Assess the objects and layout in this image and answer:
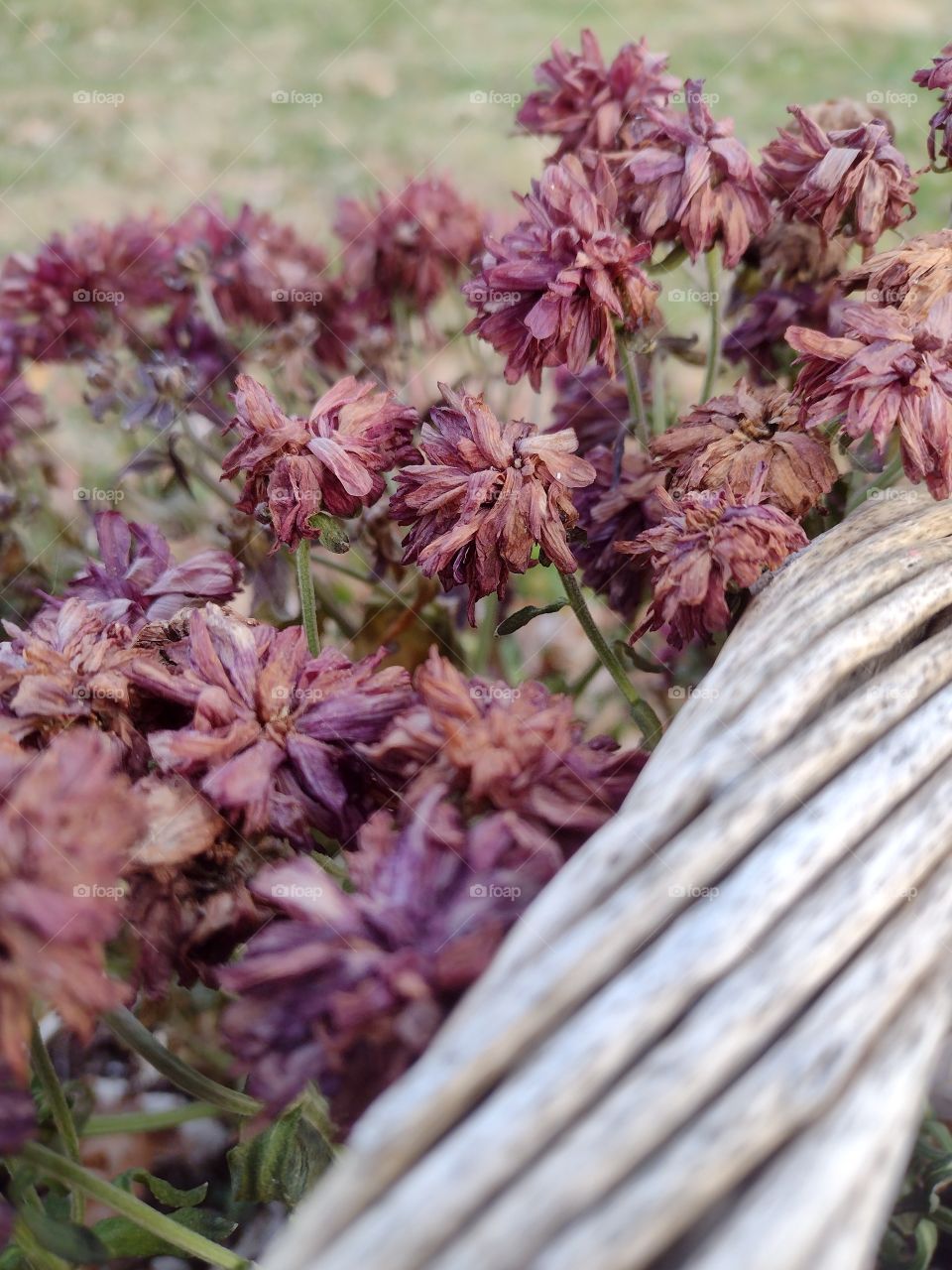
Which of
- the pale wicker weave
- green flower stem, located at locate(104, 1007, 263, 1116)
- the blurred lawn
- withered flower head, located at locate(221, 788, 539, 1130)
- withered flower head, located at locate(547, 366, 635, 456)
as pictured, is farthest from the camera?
the blurred lawn

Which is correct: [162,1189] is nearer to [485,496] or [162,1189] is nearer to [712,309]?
[485,496]

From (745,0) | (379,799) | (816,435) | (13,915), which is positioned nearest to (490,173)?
(745,0)

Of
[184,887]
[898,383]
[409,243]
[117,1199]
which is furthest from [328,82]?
[117,1199]

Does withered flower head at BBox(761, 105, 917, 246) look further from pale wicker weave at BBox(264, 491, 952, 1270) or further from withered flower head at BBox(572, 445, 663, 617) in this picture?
pale wicker weave at BBox(264, 491, 952, 1270)

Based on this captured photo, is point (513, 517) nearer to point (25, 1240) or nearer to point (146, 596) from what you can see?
point (146, 596)

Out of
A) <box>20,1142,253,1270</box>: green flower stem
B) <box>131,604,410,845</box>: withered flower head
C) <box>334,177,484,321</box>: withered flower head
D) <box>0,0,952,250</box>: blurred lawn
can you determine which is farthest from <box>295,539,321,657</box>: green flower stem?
<box>0,0,952,250</box>: blurred lawn

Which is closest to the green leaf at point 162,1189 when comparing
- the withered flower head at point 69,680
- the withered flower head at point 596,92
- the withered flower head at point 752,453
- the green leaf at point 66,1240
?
the green leaf at point 66,1240

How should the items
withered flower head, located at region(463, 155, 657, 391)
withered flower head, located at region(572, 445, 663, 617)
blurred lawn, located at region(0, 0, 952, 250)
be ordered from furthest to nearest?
1. blurred lawn, located at region(0, 0, 952, 250)
2. withered flower head, located at region(572, 445, 663, 617)
3. withered flower head, located at region(463, 155, 657, 391)

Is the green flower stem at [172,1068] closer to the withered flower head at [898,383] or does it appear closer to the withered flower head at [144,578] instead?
the withered flower head at [144,578]
